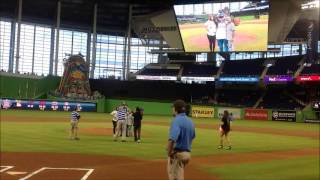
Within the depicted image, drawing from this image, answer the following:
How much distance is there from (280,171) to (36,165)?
9067mm

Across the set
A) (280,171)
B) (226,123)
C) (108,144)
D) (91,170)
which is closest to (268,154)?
(226,123)

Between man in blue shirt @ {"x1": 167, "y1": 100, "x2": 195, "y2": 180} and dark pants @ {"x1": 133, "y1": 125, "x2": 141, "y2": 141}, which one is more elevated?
man in blue shirt @ {"x1": 167, "y1": 100, "x2": 195, "y2": 180}

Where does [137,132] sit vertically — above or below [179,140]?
below

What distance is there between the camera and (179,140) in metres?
10.2

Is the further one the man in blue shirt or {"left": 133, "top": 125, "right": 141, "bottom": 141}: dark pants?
Result: {"left": 133, "top": 125, "right": 141, "bottom": 141}: dark pants

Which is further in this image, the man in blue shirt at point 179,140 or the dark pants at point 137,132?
the dark pants at point 137,132

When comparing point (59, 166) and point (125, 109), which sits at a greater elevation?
point (125, 109)

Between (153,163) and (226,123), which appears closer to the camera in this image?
(153,163)

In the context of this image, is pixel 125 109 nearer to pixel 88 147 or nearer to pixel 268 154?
pixel 88 147

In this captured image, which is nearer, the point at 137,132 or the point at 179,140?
the point at 179,140

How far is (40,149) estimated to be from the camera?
23.1 m

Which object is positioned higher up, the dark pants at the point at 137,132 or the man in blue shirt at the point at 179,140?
the man in blue shirt at the point at 179,140

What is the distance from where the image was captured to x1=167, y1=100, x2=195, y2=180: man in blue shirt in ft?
32.8

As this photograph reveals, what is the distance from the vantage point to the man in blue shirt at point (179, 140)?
32.8 ft
